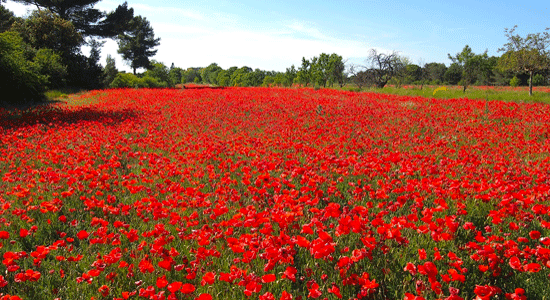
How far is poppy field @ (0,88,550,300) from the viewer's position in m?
2.59

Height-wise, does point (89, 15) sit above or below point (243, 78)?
above

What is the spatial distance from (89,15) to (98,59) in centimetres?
580

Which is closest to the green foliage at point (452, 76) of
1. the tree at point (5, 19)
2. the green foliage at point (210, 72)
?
the green foliage at point (210, 72)

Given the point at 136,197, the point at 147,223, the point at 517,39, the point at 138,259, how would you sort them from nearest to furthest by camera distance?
the point at 138,259 < the point at 147,223 < the point at 136,197 < the point at 517,39

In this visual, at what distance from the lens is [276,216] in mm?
2926

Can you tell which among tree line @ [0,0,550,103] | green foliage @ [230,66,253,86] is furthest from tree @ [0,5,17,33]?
green foliage @ [230,66,253,86]

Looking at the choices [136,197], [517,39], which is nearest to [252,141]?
[136,197]

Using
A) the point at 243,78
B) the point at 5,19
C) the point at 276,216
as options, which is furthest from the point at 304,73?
the point at 276,216

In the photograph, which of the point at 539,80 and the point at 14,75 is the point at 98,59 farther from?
the point at 539,80

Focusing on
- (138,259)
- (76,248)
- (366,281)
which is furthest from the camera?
(76,248)

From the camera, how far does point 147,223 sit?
12.2 feet

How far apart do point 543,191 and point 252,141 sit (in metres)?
4.92

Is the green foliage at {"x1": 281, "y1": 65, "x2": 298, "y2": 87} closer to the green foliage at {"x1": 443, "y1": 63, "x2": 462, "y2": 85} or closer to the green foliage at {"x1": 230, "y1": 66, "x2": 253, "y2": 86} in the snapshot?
the green foliage at {"x1": 230, "y1": 66, "x2": 253, "y2": 86}

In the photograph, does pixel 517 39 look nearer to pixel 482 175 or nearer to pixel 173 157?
pixel 482 175
